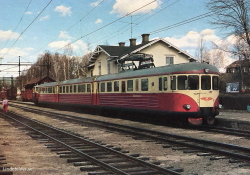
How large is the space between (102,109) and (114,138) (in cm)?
992

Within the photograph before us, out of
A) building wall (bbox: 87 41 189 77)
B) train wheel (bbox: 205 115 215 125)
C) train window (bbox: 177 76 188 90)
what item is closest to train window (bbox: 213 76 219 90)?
train wheel (bbox: 205 115 215 125)

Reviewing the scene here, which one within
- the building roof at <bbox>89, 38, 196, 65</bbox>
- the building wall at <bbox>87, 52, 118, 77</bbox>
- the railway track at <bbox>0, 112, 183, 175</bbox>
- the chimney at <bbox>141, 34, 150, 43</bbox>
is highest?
Answer: the chimney at <bbox>141, 34, 150, 43</bbox>

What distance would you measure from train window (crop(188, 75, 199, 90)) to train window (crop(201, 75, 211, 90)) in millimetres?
261

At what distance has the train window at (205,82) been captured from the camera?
558 inches

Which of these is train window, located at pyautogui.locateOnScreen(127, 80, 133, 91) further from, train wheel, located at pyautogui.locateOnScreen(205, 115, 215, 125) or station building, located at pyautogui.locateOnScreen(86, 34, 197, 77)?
station building, located at pyautogui.locateOnScreen(86, 34, 197, 77)

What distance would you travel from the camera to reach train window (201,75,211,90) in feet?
46.5

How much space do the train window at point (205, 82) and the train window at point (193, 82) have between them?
261 millimetres

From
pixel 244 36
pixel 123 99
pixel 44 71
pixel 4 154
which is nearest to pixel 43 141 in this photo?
pixel 4 154

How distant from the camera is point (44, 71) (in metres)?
96.8

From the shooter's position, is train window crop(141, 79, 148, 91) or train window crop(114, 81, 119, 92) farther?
train window crop(114, 81, 119, 92)

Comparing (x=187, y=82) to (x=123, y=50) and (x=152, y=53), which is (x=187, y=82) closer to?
(x=152, y=53)

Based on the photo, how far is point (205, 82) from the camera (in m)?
14.3

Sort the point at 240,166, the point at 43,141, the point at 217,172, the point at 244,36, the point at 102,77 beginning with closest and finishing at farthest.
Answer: the point at 217,172, the point at 240,166, the point at 43,141, the point at 102,77, the point at 244,36

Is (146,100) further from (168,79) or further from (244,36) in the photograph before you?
(244,36)
